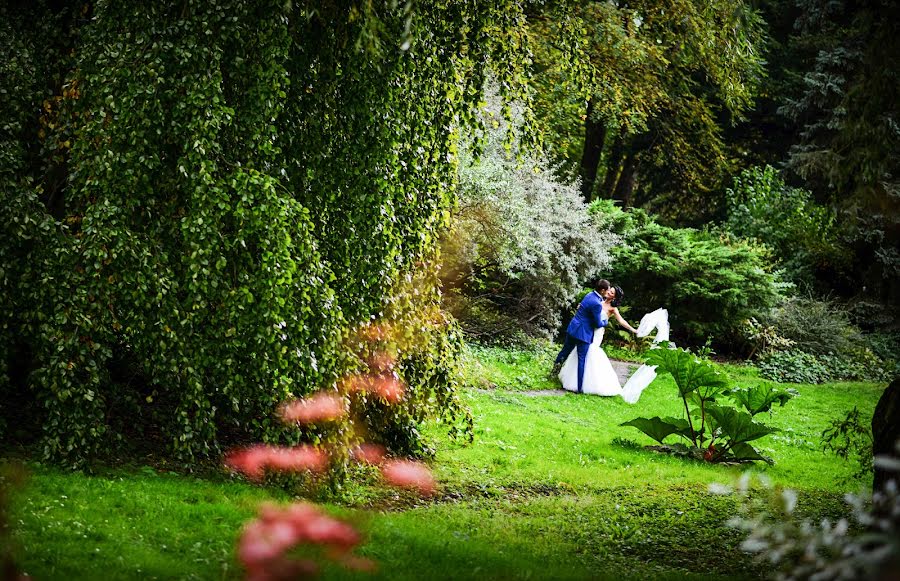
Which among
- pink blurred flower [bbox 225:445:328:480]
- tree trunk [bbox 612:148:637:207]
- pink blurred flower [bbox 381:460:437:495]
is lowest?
pink blurred flower [bbox 381:460:437:495]

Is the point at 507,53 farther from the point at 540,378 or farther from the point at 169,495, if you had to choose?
the point at 540,378

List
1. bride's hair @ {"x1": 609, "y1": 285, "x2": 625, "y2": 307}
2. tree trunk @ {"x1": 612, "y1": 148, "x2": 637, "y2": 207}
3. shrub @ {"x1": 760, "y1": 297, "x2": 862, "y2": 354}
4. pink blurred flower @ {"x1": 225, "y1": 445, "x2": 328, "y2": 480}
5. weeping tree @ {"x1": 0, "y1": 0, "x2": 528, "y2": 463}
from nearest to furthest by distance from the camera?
weeping tree @ {"x1": 0, "y1": 0, "x2": 528, "y2": 463}
pink blurred flower @ {"x1": 225, "y1": 445, "x2": 328, "y2": 480}
bride's hair @ {"x1": 609, "y1": 285, "x2": 625, "y2": 307}
shrub @ {"x1": 760, "y1": 297, "x2": 862, "y2": 354}
tree trunk @ {"x1": 612, "y1": 148, "x2": 637, "y2": 207}

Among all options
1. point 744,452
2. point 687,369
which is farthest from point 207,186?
point 744,452

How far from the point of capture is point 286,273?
5711 millimetres

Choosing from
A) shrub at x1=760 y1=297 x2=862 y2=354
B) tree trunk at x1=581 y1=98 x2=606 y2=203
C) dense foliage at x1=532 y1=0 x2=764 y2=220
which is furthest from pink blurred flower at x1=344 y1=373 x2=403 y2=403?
tree trunk at x1=581 y1=98 x2=606 y2=203

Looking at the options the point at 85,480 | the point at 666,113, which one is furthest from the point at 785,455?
the point at 666,113

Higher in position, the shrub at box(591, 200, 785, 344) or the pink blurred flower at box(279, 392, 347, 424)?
the shrub at box(591, 200, 785, 344)

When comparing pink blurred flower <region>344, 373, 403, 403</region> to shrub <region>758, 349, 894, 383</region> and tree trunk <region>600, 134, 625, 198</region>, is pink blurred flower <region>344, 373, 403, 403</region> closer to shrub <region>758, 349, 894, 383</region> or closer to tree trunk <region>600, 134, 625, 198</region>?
shrub <region>758, 349, 894, 383</region>

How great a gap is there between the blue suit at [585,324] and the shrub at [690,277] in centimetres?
546

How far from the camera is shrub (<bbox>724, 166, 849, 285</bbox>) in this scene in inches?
850

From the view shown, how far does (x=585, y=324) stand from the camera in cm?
1404

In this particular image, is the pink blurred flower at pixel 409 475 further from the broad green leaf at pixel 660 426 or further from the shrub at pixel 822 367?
the shrub at pixel 822 367

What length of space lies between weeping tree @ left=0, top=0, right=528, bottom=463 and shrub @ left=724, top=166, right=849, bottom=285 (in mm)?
16307

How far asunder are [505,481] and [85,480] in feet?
12.9
